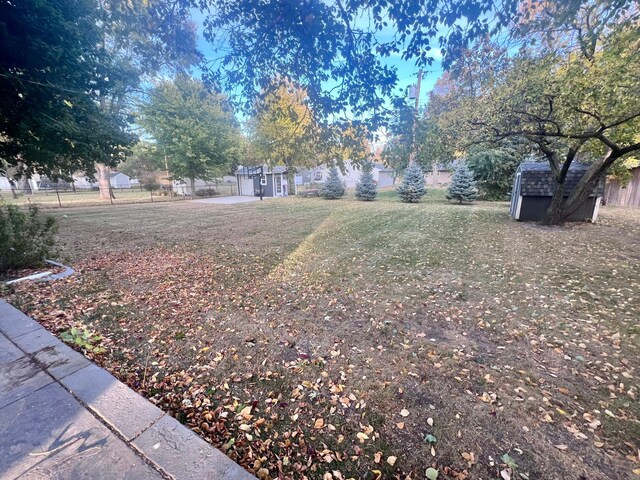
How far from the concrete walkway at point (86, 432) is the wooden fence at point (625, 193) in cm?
2000

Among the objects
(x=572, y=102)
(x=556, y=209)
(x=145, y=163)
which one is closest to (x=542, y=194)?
(x=556, y=209)

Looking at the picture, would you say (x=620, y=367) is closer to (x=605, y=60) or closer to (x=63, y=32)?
(x=605, y=60)

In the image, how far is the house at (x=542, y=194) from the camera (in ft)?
30.9

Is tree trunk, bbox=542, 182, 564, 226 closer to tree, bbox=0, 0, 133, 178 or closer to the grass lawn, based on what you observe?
the grass lawn

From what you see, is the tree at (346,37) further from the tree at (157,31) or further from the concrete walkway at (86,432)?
the concrete walkway at (86,432)

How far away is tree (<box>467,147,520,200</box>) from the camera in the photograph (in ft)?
53.4

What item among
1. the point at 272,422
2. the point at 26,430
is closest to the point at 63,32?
the point at 26,430

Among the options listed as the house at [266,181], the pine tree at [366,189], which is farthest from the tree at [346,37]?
the house at [266,181]

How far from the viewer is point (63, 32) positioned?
5148mm

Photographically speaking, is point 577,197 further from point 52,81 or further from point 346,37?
point 52,81

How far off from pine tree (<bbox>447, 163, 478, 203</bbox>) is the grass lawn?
10257 millimetres

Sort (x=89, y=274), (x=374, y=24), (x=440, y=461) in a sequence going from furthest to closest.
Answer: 1. (x=89, y=274)
2. (x=374, y=24)
3. (x=440, y=461)

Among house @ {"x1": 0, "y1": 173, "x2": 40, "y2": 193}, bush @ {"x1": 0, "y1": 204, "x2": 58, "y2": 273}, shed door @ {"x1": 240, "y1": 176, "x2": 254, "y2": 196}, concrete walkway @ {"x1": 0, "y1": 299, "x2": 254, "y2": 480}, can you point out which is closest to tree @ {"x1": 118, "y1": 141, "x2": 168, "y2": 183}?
house @ {"x1": 0, "y1": 173, "x2": 40, "y2": 193}

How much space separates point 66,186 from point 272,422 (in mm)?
42893
